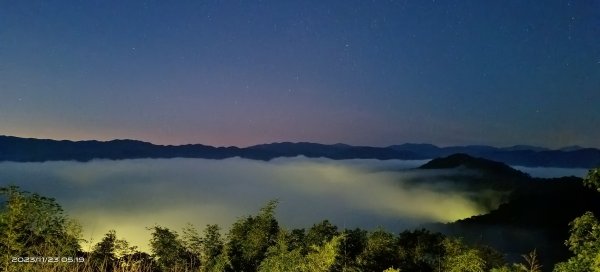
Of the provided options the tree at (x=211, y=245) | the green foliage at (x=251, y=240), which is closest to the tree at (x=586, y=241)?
the green foliage at (x=251, y=240)

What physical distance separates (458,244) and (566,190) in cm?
12283

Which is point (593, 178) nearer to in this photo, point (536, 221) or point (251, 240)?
point (251, 240)

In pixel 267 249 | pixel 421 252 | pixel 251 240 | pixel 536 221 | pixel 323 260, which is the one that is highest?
pixel 323 260

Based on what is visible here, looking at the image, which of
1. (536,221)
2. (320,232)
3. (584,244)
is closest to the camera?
(584,244)

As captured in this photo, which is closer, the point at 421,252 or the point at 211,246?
the point at 421,252

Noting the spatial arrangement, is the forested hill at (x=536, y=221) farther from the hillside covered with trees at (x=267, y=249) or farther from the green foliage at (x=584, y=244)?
the green foliage at (x=584, y=244)

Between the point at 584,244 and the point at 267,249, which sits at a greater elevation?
the point at 584,244

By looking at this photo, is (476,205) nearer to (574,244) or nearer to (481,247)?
(481,247)

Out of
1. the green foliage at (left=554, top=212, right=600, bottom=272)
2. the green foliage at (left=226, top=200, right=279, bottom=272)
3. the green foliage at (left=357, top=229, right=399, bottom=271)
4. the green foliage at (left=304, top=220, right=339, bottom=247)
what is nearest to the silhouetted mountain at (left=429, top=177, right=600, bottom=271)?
the green foliage at (left=226, top=200, right=279, bottom=272)

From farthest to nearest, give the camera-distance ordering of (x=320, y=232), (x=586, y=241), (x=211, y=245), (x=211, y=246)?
1. (x=211, y=245)
2. (x=211, y=246)
3. (x=320, y=232)
4. (x=586, y=241)

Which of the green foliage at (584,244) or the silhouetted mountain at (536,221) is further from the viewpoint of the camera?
the silhouetted mountain at (536,221)

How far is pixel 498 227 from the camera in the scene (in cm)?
13088

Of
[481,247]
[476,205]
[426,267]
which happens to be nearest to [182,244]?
[426,267]

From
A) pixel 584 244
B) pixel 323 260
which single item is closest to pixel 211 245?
pixel 323 260
